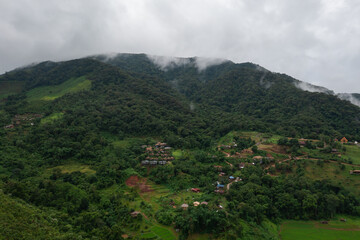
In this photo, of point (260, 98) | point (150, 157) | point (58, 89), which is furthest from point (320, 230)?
point (58, 89)

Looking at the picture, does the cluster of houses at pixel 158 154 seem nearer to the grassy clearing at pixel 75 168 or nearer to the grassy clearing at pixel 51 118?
the grassy clearing at pixel 75 168

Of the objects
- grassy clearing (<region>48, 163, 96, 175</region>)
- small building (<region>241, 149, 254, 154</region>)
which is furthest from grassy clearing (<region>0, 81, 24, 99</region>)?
small building (<region>241, 149, 254, 154</region>)

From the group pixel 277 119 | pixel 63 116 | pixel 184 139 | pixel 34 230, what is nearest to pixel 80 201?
pixel 34 230

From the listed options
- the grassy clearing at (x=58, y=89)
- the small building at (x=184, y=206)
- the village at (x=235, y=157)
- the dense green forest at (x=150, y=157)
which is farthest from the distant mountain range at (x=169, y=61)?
the small building at (x=184, y=206)

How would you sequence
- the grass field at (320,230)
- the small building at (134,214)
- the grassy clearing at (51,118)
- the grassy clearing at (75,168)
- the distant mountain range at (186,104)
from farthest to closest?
the distant mountain range at (186,104) < the grassy clearing at (51,118) < the grassy clearing at (75,168) < the grass field at (320,230) < the small building at (134,214)

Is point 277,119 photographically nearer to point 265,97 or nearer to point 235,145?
point 265,97

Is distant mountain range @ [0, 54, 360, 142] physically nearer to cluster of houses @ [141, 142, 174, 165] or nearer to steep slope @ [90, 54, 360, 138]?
steep slope @ [90, 54, 360, 138]
